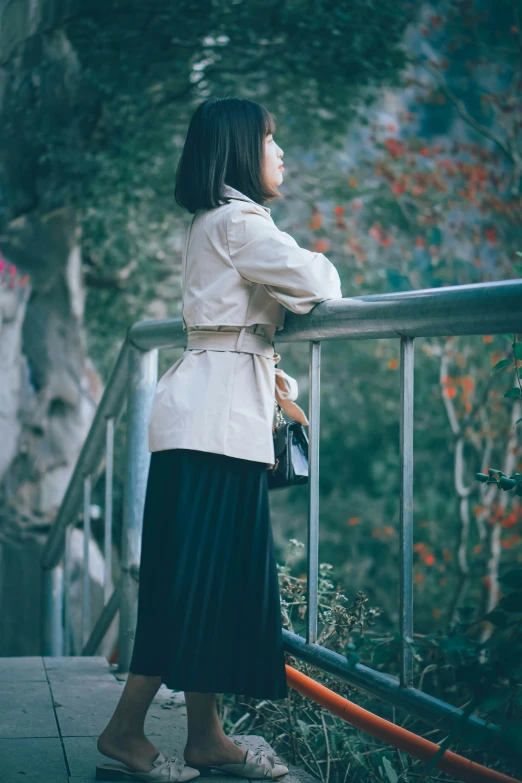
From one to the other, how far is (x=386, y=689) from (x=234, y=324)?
0.72 m

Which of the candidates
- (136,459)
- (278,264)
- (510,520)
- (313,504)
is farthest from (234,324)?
(510,520)

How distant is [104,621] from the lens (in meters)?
2.94

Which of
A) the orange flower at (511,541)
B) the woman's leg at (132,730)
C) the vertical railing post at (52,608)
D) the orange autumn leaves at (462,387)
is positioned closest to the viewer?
the woman's leg at (132,730)

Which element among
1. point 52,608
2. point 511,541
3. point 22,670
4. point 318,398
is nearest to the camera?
point 318,398

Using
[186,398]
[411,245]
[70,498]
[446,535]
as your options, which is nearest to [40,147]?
[411,245]

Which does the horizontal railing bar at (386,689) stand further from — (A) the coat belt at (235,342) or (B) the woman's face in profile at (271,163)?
(B) the woman's face in profile at (271,163)

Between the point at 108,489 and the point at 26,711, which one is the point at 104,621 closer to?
the point at 108,489

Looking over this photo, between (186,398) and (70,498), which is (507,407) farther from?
(186,398)

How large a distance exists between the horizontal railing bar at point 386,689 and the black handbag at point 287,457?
0.31 m

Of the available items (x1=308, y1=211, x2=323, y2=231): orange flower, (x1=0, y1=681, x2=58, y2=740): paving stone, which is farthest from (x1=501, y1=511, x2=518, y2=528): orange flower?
(x1=0, y1=681, x2=58, y2=740): paving stone

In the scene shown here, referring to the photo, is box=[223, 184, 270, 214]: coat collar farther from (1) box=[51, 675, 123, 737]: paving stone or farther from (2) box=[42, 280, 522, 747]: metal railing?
(1) box=[51, 675, 123, 737]: paving stone

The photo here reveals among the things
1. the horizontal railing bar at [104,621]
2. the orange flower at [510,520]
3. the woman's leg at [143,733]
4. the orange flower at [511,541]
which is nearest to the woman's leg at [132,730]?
the woman's leg at [143,733]

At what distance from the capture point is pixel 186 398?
5.70 ft

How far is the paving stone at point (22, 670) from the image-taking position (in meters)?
2.52
